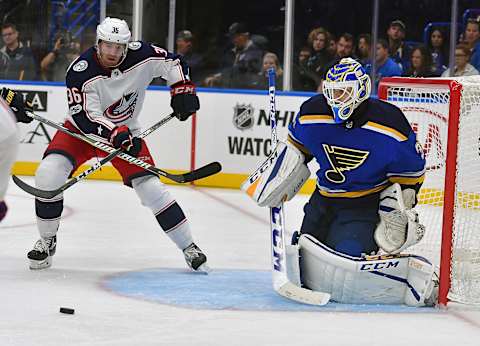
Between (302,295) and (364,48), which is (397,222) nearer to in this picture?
(302,295)

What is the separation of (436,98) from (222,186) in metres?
3.19

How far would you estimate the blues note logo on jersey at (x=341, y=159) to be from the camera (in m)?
3.65

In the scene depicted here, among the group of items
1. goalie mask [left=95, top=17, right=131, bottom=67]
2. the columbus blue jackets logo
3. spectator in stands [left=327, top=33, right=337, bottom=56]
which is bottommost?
the columbus blue jackets logo

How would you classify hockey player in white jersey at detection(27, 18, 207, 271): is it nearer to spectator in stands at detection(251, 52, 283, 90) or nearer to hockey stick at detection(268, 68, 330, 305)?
hockey stick at detection(268, 68, 330, 305)

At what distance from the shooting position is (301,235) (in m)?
3.75

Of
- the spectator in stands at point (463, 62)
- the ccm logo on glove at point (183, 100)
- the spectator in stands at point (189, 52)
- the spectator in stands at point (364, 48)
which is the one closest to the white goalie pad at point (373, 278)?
the ccm logo on glove at point (183, 100)

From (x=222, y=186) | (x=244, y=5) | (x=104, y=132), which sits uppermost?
(x=244, y=5)

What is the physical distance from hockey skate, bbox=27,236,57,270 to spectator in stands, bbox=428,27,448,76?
3623 mm

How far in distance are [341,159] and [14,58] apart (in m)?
4.95

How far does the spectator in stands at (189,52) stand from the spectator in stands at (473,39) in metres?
1.93

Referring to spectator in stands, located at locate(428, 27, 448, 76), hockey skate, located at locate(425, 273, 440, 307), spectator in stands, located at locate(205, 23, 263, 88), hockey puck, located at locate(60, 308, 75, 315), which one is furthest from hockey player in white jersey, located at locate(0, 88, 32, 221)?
spectator in stands, located at locate(205, 23, 263, 88)

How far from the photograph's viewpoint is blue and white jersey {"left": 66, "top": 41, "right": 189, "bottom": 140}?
4195 millimetres

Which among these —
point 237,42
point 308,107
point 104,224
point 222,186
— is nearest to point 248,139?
point 222,186

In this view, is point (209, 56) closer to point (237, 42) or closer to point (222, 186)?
point (237, 42)
